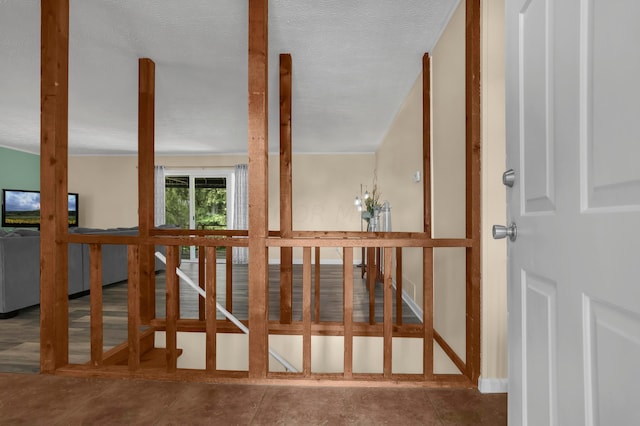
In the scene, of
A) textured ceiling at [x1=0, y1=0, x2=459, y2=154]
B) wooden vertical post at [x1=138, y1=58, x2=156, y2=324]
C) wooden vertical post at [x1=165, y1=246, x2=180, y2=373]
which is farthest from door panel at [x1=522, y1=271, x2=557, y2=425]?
wooden vertical post at [x1=138, y1=58, x2=156, y2=324]

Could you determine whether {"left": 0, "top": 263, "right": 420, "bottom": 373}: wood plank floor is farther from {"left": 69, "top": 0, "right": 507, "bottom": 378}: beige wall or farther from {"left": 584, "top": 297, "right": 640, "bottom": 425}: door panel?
{"left": 584, "top": 297, "right": 640, "bottom": 425}: door panel

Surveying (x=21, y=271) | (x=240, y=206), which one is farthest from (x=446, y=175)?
(x=240, y=206)

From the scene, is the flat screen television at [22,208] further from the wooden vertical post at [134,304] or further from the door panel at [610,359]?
the door panel at [610,359]

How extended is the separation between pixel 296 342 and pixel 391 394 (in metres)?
1.46

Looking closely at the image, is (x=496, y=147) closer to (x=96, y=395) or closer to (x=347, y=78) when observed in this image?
(x=347, y=78)

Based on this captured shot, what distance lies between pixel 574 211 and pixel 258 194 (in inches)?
54.2

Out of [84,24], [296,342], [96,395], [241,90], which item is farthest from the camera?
[241,90]

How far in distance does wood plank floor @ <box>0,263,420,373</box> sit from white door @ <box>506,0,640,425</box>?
2.53 metres

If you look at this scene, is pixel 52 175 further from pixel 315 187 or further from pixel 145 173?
pixel 315 187

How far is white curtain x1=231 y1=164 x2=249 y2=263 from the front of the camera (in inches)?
288

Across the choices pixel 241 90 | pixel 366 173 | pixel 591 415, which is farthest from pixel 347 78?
pixel 366 173

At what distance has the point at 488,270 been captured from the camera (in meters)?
1.78

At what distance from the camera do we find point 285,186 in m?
3.16

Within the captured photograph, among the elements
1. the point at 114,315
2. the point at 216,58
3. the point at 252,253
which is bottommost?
the point at 114,315
